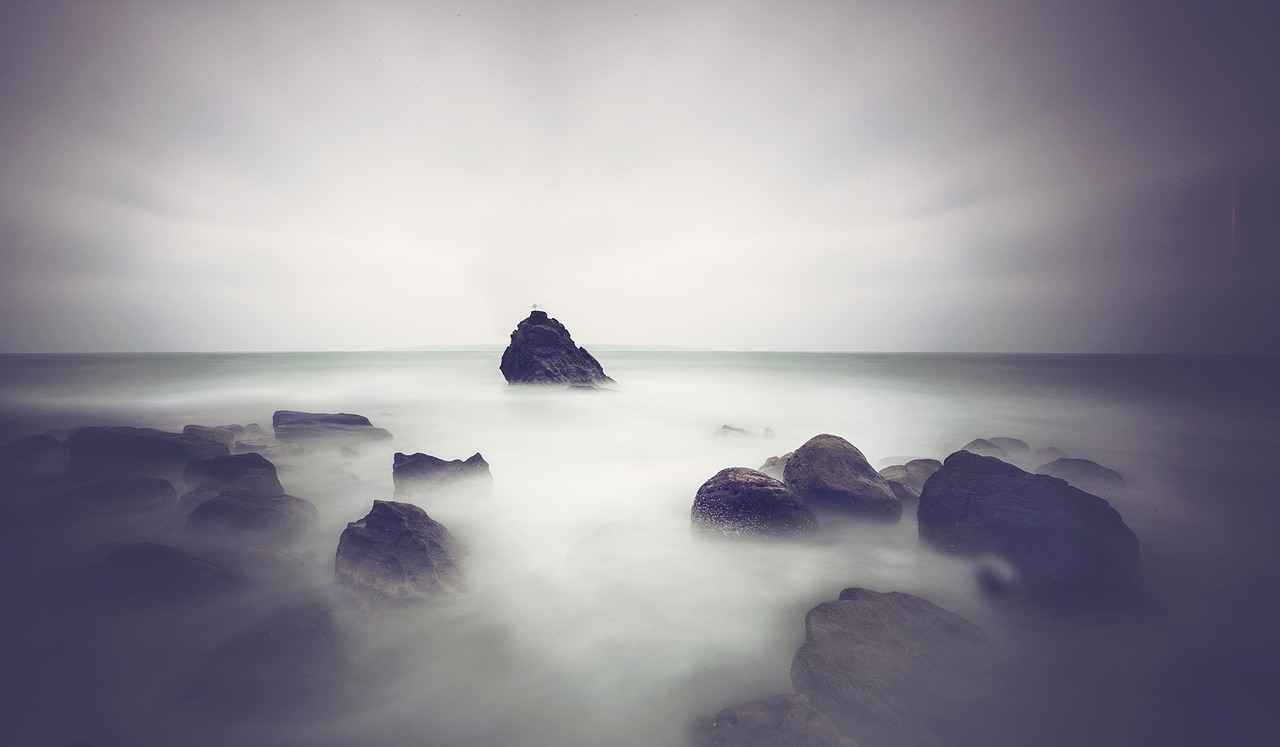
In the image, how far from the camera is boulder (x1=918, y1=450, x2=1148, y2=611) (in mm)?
4379

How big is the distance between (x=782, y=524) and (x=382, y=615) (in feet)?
16.7

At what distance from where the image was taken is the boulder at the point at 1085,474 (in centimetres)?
855

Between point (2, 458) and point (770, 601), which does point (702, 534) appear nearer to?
point (770, 601)

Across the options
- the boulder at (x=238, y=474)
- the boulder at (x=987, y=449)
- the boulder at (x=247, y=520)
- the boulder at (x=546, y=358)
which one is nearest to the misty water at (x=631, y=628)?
the boulder at (x=247, y=520)

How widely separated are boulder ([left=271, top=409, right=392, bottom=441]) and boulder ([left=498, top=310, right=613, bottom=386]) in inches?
553

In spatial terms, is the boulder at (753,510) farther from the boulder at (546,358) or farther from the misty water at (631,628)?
the boulder at (546,358)

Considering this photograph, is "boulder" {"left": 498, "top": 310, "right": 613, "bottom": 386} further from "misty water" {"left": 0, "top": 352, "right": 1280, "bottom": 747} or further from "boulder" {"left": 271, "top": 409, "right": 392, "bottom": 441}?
"misty water" {"left": 0, "top": 352, "right": 1280, "bottom": 747}

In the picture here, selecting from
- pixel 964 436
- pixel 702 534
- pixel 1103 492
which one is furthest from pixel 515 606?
pixel 964 436

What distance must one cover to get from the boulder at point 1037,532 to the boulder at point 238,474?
10731 mm

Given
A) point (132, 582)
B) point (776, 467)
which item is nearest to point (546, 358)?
point (776, 467)

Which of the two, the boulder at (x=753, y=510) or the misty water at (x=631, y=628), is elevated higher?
the boulder at (x=753, y=510)

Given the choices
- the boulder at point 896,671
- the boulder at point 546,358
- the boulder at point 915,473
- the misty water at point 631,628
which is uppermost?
the boulder at point 546,358

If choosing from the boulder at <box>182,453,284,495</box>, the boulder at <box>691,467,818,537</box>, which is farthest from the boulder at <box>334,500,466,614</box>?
the boulder at <box>182,453,284,495</box>

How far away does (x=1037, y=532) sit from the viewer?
201 inches
